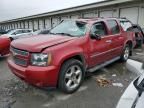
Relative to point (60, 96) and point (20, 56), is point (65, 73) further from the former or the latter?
point (20, 56)

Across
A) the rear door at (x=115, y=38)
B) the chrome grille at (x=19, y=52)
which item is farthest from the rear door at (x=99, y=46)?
the chrome grille at (x=19, y=52)

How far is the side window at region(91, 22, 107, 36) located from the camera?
17.6ft

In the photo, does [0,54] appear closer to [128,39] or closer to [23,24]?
[128,39]

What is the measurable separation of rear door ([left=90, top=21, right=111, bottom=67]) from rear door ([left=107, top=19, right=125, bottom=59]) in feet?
0.99

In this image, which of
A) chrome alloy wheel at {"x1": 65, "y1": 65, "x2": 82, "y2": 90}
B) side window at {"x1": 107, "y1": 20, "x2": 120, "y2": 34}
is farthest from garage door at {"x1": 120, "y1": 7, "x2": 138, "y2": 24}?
chrome alloy wheel at {"x1": 65, "y1": 65, "x2": 82, "y2": 90}

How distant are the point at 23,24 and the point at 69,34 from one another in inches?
1760

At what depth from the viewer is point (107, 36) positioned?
5.77 meters

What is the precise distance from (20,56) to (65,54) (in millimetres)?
1033

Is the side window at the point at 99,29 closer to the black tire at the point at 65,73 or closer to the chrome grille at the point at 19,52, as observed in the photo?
the black tire at the point at 65,73

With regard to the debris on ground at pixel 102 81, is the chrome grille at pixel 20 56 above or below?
above

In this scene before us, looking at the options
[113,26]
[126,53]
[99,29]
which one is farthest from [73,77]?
[126,53]

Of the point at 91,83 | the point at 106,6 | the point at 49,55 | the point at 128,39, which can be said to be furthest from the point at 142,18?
the point at 49,55

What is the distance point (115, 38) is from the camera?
6.26 metres

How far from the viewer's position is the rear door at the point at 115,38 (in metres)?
6.12
